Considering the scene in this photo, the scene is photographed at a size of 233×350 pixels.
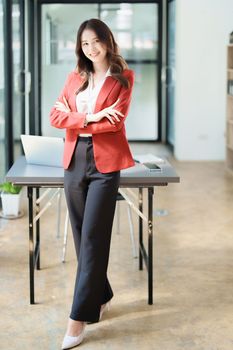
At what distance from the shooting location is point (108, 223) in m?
3.21

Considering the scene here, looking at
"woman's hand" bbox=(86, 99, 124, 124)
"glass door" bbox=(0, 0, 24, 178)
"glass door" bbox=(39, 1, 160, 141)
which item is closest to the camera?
"woman's hand" bbox=(86, 99, 124, 124)

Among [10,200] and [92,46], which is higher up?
[92,46]

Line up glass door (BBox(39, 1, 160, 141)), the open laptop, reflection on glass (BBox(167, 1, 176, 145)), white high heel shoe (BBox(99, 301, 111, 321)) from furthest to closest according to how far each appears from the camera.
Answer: glass door (BBox(39, 1, 160, 141)) < reflection on glass (BBox(167, 1, 176, 145)) < the open laptop < white high heel shoe (BBox(99, 301, 111, 321))

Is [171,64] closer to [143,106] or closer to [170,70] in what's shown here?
[170,70]

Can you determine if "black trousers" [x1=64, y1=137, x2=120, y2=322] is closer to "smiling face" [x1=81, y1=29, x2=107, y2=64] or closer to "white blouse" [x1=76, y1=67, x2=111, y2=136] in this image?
"white blouse" [x1=76, y1=67, x2=111, y2=136]

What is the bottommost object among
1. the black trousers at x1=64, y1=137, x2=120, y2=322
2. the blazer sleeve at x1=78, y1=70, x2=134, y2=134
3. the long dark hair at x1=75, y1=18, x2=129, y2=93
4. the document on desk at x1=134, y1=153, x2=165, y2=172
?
the black trousers at x1=64, y1=137, x2=120, y2=322

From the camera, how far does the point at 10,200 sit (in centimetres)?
572

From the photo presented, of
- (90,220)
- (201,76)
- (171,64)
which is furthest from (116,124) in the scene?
(171,64)

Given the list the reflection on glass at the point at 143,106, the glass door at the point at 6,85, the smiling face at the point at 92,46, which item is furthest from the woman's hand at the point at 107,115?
the reflection on glass at the point at 143,106

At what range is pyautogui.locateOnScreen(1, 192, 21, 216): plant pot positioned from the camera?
5.71 m

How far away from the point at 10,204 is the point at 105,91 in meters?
2.75

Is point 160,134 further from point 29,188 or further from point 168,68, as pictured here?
point 29,188

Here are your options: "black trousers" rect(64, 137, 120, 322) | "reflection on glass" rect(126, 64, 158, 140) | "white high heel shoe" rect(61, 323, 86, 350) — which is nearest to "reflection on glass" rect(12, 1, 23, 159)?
"reflection on glass" rect(126, 64, 158, 140)

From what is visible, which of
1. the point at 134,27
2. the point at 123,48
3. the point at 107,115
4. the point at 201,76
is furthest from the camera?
the point at 123,48
